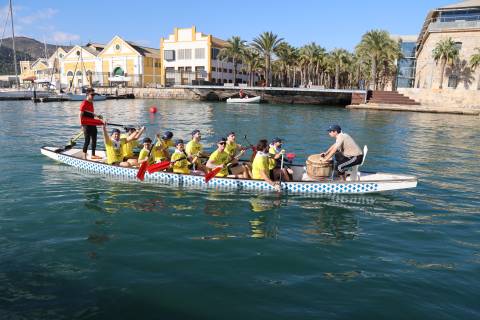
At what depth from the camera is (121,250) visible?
26.7 feet

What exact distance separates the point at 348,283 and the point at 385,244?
2237mm

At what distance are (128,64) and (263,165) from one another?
82772 mm

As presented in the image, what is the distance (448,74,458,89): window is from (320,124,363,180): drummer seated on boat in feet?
184

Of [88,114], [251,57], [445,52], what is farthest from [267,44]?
[88,114]

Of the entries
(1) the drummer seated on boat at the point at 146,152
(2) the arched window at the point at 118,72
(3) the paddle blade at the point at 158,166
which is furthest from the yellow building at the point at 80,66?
(3) the paddle blade at the point at 158,166

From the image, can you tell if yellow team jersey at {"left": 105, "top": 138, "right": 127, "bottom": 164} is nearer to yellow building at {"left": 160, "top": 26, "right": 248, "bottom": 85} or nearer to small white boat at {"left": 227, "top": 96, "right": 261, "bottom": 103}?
small white boat at {"left": 227, "top": 96, "right": 261, "bottom": 103}

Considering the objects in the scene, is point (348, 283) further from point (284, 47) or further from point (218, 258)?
point (284, 47)

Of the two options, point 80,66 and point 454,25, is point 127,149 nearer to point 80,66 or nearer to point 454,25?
point 454,25

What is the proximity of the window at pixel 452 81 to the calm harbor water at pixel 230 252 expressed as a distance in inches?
2032

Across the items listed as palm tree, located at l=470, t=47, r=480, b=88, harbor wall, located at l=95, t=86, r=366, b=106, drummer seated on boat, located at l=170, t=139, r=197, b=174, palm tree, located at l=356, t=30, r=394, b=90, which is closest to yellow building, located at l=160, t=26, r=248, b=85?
harbor wall, located at l=95, t=86, r=366, b=106

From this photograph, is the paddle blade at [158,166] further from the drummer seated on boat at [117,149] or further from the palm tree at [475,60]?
the palm tree at [475,60]

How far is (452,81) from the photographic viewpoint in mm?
58906

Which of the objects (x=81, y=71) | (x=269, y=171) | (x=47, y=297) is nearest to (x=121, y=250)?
(x=47, y=297)

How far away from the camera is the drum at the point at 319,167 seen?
1159 cm
